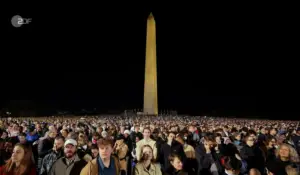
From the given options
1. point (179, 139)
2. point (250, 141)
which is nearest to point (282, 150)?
point (250, 141)

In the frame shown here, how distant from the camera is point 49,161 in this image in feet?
18.1

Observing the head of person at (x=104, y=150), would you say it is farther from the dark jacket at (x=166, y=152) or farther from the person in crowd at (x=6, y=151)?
the dark jacket at (x=166, y=152)

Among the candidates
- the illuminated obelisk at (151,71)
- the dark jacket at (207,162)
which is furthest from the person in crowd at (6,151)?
the illuminated obelisk at (151,71)

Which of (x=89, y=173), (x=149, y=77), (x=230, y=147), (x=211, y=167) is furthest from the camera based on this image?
(x=149, y=77)

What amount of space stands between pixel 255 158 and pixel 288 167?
2.03 m

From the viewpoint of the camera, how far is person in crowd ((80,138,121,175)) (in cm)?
402

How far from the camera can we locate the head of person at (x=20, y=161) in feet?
13.2

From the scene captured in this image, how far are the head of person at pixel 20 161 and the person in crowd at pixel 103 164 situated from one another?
0.72 m

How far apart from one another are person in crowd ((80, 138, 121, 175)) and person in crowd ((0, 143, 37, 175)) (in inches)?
27.6

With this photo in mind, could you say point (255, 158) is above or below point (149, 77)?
below

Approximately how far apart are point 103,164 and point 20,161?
1072 millimetres

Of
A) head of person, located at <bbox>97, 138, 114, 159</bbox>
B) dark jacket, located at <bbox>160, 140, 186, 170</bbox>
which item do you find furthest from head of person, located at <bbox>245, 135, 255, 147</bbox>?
head of person, located at <bbox>97, 138, 114, 159</bbox>

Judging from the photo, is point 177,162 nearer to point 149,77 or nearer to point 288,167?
point 288,167

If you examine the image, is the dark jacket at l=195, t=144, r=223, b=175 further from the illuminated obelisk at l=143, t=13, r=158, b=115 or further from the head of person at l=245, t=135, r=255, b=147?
the illuminated obelisk at l=143, t=13, r=158, b=115
